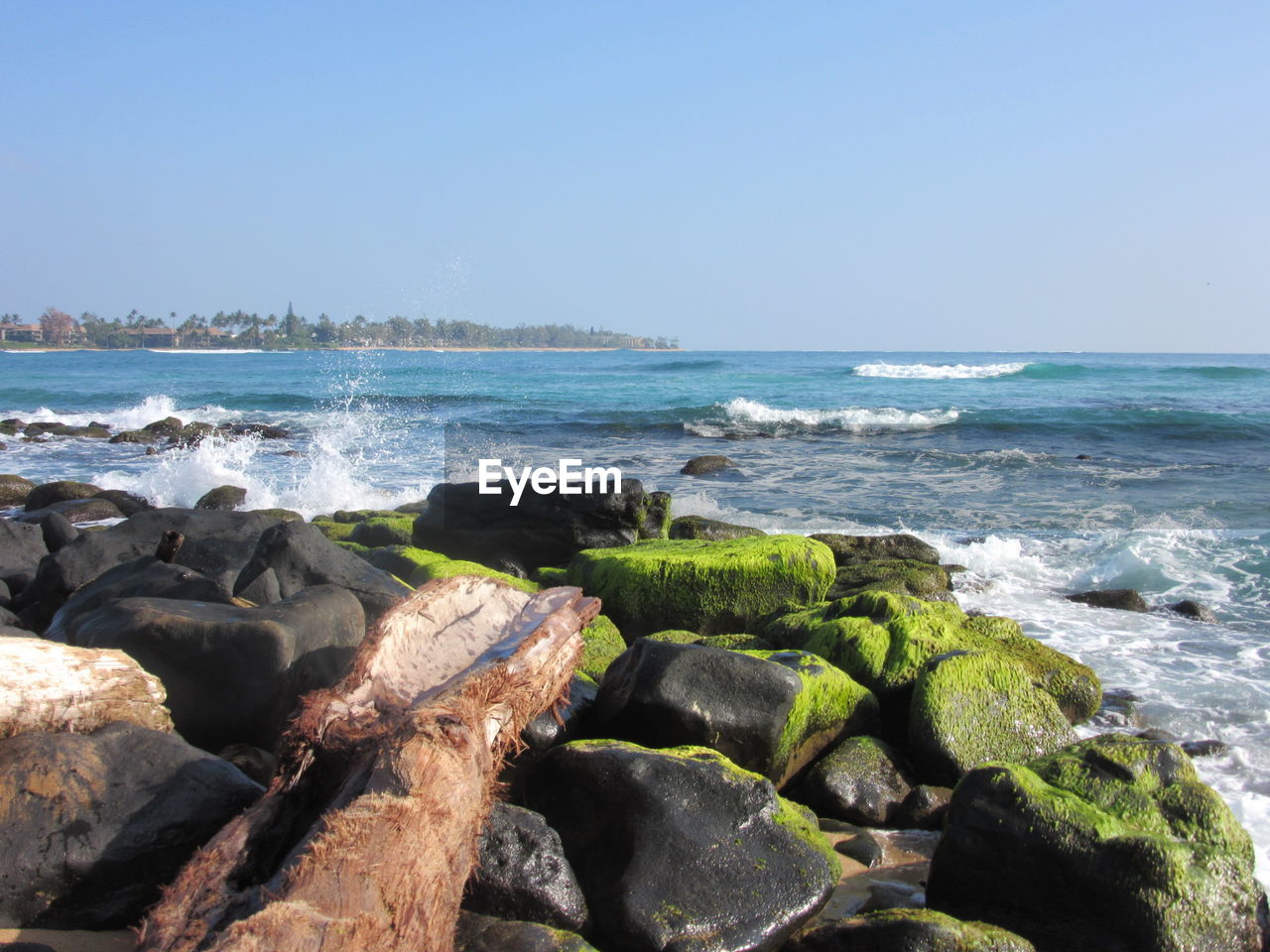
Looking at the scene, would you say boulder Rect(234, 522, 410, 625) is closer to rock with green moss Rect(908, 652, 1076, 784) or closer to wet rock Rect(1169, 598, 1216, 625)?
rock with green moss Rect(908, 652, 1076, 784)

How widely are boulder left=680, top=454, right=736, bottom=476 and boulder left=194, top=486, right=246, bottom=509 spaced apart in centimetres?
704

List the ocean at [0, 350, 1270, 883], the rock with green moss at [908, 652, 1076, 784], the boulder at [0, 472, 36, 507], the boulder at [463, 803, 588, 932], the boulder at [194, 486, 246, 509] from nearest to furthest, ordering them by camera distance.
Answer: the boulder at [463, 803, 588, 932] → the rock with green moss at [908, 652, 1076, 784] → the ocean at [0, 350, 1270, 883] → the boulder at [194, 486, 246, 509] → the boulder at [0, 472, 36, 507]

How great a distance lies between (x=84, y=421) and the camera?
83.8 ft

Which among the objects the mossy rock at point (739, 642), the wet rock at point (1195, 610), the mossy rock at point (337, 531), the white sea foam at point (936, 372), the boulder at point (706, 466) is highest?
the white sea foam at point (936, 372)

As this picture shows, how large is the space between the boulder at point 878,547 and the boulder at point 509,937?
6371 millimetres

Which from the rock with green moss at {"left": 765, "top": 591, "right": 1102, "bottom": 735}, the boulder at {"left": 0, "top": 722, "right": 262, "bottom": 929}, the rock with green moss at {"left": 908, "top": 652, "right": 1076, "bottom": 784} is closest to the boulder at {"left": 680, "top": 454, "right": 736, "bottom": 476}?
the rock with green moss at {"left": 765, "top": 591, "right": 1102, "bottom": 735}

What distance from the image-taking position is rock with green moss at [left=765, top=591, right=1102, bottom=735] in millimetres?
4965

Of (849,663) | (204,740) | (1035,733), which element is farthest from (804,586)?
(204,740)

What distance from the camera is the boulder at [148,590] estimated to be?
447cm

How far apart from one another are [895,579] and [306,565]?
15.0 ft

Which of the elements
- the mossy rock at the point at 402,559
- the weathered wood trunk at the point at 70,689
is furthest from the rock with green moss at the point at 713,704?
the mossy rock at the point at 402,559

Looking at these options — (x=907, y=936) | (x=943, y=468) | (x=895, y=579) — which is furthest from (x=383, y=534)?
(x=943, y=468)

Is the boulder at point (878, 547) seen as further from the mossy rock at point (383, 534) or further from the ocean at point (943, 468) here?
the mossy rock at point (383, 534)

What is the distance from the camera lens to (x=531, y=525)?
8.29m
